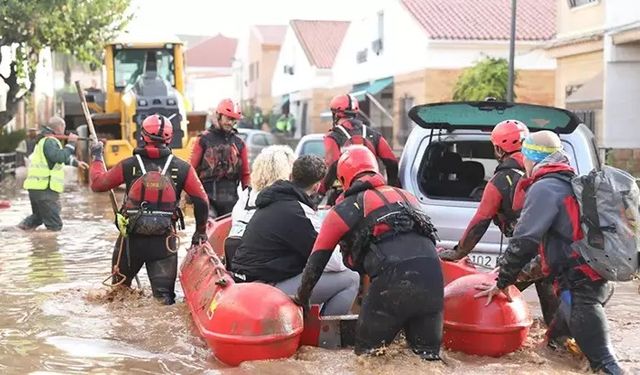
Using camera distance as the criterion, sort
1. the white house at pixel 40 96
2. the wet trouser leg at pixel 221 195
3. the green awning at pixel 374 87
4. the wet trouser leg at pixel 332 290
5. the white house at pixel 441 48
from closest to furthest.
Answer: the wet trouser leg at pixel 332 290 → the wet trouser leg at pixel 221 195 → the white house at pixel 441 48 → the white house at pixel 40 96 → the green awning at pixel 374 87

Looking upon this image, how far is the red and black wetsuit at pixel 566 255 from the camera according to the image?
5758 mm

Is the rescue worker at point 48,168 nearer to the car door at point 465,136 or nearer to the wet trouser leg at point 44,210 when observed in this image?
the wet trouser leg at point 44,210

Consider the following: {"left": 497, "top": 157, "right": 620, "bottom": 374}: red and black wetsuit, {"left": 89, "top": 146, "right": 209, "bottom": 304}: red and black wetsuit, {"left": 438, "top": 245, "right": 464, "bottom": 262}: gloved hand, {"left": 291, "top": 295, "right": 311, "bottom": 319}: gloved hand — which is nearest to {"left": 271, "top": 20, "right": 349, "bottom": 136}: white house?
{"left": 89, "top": 146, "right": 209, "bottom": 304}: red and black wetsuit

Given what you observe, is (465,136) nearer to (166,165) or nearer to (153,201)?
(166,165)

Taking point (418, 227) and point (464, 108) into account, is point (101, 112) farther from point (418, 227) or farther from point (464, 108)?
point (418, 227)

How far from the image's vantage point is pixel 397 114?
36.3 meters

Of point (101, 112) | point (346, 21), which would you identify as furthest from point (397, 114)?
point (346, 21)

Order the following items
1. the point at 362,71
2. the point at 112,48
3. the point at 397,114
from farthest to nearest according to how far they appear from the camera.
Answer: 1. the point at 362,71
2. the point at 397,114
3. the point at 112,48

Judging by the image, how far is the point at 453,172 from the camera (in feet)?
29.2

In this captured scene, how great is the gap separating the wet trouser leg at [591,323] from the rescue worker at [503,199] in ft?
2.18

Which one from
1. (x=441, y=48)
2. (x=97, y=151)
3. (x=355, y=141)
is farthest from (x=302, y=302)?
(x=441, y=48)

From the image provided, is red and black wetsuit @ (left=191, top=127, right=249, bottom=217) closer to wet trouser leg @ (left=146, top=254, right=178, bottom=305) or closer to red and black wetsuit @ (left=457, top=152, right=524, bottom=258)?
wet trouser leg @ (left=146, top=254, right=178, bottom=305)

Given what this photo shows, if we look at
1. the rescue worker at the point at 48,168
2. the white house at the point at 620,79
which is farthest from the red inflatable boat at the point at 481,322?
the white house at the point at 620,79

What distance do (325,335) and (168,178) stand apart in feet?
7.47
